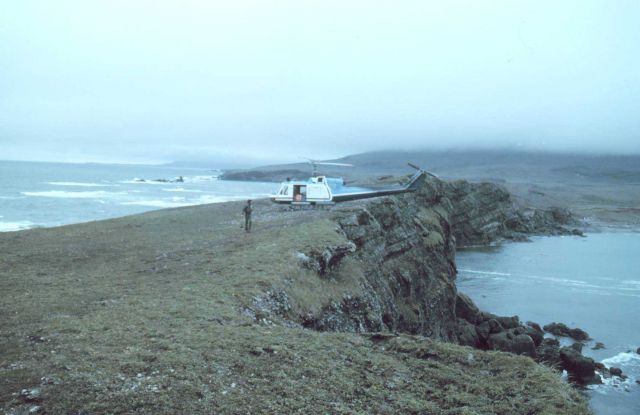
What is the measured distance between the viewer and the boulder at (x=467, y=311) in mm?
34688

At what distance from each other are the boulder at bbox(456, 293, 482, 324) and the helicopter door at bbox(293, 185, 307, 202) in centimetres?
1462

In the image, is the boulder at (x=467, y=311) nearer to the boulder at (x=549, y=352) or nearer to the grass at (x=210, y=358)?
the boulder at (x=549, y=352)

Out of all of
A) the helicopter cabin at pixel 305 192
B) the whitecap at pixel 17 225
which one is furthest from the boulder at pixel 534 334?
the whitecap at pixel 17 225

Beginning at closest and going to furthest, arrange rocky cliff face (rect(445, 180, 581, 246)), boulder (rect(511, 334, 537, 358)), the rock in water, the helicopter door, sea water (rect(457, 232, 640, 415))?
sea water (rect(457, 232, 640, 415))
boulder (rect(511, 334, 537, 358))
the rock in water
the helicopter door
rocky cliff face (rect(445, 180, 581, 246))

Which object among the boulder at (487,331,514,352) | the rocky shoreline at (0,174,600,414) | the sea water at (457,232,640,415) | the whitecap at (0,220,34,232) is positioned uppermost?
the rocky shoreline at (0,174,600,414)

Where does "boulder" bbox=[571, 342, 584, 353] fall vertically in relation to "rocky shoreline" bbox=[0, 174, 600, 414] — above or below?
below

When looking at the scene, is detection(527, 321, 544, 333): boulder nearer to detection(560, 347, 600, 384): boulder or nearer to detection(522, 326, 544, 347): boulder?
detection(522, 326, 544, 347): boulder

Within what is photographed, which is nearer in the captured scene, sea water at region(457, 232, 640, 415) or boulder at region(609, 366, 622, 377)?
boulder at region(609, 366, 622, 377)

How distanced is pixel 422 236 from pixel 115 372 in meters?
29.0

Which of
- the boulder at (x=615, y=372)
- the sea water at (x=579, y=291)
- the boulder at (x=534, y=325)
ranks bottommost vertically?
the sea water at (x=579, y=291)

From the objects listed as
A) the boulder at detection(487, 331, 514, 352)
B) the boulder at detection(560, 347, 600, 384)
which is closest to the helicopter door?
the boulder at detection(487, 331, 514, 352)

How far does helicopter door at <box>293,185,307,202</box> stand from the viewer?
114ft

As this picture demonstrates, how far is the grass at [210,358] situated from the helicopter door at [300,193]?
57.2ft

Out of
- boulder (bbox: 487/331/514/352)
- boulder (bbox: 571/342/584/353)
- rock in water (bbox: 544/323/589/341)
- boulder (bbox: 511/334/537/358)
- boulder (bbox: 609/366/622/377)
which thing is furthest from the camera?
rock in water (bbox: 544/323/589/341)
